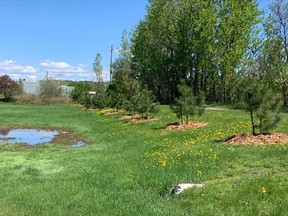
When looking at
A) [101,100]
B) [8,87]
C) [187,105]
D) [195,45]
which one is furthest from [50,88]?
[187,105]

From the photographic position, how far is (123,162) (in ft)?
40.4

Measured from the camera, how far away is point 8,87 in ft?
257

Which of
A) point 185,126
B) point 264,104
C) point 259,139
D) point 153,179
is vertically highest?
point 264,104

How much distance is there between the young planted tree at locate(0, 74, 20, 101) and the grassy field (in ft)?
219

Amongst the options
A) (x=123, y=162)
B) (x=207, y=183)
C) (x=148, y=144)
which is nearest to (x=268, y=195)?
(x=207, y=183)

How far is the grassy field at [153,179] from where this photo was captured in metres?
6.61

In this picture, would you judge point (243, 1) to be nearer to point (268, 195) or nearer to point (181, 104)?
point (181, 104)

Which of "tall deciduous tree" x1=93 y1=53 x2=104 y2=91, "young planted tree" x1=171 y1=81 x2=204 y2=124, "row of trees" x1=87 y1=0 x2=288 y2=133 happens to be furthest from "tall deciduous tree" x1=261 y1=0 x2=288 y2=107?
"tall deciduous tree" x1=93 y1=53 x2=104 y2=91

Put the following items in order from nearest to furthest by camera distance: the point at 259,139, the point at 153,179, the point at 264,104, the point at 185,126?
the point at 153,179
the point at 259,139
the point at 264,104
the point at 185,126

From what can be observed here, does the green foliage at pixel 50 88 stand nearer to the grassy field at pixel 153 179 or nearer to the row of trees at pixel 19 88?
the row of trees at pixel 19 88

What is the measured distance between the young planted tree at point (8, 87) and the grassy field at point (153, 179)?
219 feet

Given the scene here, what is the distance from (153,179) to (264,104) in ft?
17.8

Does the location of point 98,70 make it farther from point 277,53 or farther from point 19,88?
point 277,53

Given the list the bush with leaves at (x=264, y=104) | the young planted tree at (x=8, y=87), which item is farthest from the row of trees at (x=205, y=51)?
the young planted tree at (x=8, y=87)
